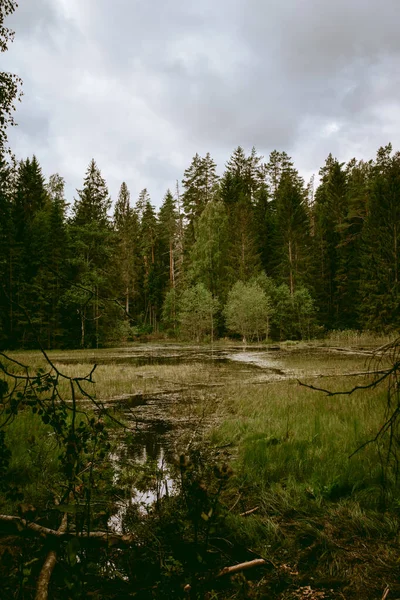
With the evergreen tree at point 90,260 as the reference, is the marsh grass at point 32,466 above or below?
below

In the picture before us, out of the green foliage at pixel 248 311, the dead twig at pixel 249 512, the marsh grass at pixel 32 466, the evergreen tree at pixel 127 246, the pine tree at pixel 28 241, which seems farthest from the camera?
the evergreen tree at pixel 127 246

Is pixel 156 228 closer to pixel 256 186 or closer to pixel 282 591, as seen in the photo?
pixel 256 186

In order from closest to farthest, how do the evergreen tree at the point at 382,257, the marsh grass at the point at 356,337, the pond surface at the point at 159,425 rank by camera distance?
the pond surface at the point at 159,425 < the marsh grass at the point at 356,337 < the evergreen tree at the point at 382,257

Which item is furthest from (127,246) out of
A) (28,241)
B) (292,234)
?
(292,234)

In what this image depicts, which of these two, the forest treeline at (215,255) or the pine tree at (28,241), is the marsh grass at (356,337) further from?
the pine tree at (28,241)

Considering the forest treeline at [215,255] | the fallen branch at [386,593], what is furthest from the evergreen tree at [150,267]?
the fallen branch at [386,593]

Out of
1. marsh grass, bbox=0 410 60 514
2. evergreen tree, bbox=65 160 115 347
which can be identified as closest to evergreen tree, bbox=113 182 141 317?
evergreen tree, bbox=65 160 115 347

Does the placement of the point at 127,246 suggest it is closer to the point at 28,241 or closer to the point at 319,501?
the point at 28,241

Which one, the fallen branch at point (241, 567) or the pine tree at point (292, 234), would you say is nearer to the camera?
the fallen branch at point (241, 567)

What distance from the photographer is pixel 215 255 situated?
4816 cm

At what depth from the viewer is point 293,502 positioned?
12.6 feet

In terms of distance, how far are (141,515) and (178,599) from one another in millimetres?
1668

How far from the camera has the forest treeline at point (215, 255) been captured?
36.2 metres

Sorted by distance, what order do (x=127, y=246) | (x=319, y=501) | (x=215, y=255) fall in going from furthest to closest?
(x=127, y=246) → (x=215, y=255) → (x=319, y=501)
